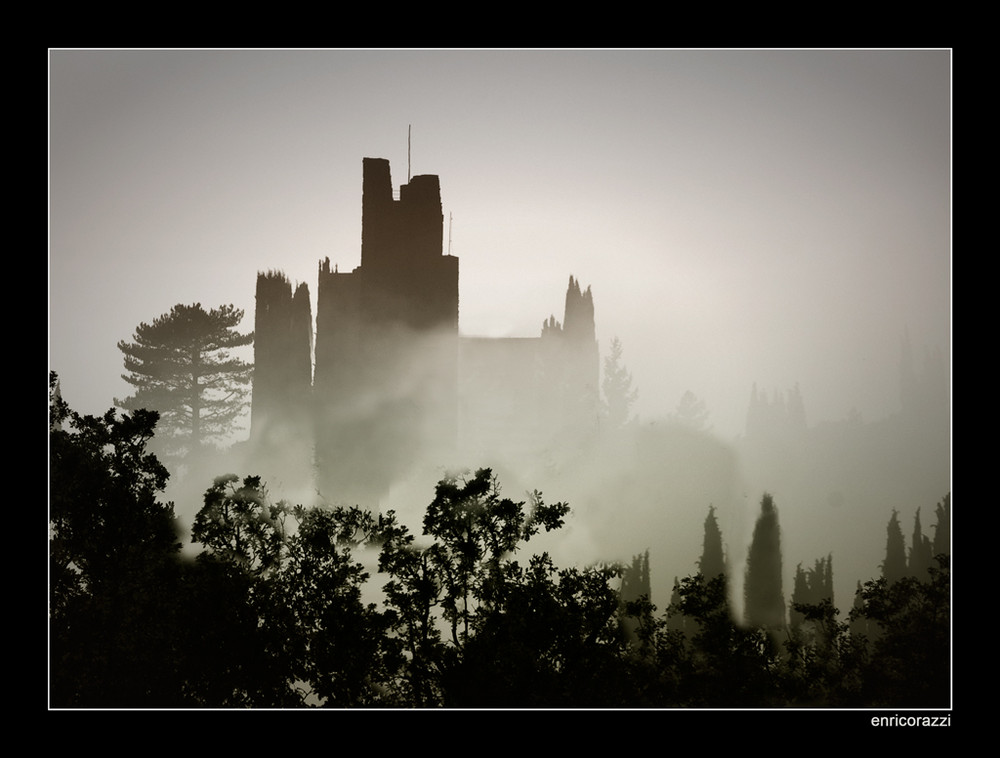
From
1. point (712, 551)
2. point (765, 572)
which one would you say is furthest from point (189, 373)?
point (765, 572)

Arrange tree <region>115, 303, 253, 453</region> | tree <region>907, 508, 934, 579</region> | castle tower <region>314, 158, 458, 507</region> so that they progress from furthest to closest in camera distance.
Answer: castle tower <region>314, 158, 458, 507</region> < tree <region>115, 303, 253, 453</region> < tree <region>907, 508, 934, 579</region>

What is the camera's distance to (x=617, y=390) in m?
15.0

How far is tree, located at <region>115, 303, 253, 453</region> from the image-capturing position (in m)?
13.1

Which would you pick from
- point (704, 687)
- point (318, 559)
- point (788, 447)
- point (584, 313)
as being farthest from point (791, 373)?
point (318, 559)

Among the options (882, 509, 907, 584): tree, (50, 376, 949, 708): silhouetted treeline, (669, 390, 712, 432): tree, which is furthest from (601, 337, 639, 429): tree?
(882, 509, 907, 584): tree

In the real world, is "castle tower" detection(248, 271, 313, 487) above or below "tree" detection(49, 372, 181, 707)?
above

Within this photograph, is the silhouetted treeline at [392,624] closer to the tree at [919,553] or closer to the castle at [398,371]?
the tree at [919,553]

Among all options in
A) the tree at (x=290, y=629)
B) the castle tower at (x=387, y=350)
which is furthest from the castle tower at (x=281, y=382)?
the tree at (x=290, y=629)

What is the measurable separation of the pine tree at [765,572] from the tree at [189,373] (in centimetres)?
1130

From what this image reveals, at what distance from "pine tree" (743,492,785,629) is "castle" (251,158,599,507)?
164 inches

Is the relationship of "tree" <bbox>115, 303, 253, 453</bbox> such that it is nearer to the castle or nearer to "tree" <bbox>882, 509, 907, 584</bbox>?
the castle

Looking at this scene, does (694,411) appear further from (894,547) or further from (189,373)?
(189,373)

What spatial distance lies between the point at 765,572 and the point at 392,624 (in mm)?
9067
